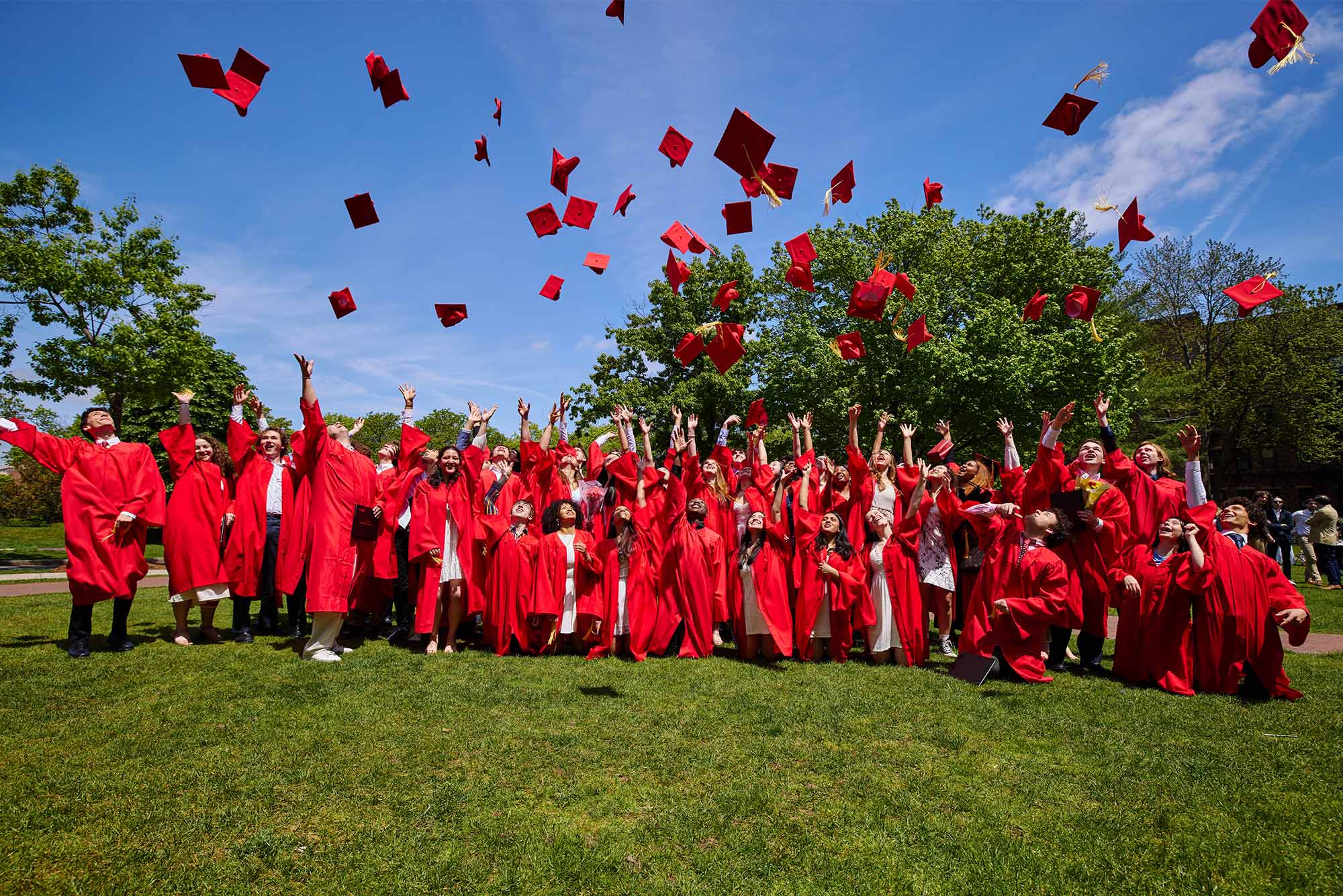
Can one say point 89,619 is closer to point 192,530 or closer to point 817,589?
point 192,530

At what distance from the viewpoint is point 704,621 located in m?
7.18

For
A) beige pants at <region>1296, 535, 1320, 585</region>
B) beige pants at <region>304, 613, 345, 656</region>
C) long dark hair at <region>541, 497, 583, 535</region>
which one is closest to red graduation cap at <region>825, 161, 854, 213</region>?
long dark hair at <region>541, 497, 583, 535</region>

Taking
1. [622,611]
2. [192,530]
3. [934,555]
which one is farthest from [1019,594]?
[192,530]

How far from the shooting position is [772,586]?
705cm

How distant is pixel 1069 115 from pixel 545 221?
18.8 ft

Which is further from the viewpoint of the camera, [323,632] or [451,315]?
[451,315]

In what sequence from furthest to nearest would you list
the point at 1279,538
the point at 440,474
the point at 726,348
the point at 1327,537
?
the point at 1279,538 → the point at 1327,537 → the point at 726,348 → the point at 440,474

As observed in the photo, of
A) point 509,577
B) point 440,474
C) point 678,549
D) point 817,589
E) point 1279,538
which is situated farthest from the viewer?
point 1279,538

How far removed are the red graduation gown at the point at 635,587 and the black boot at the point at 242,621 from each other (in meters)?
3.56

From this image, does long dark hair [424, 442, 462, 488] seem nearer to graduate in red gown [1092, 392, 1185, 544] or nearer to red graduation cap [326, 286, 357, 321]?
red graduation cap [326, 286, 357, 321]

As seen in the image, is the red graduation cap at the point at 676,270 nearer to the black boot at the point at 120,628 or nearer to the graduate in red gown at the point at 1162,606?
the graduate in red gown at the point at 1162,606

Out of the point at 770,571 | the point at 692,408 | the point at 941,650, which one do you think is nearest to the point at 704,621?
the point at 770,571

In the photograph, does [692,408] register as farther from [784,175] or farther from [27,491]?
[27,491]

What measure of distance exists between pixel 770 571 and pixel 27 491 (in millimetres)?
46790
